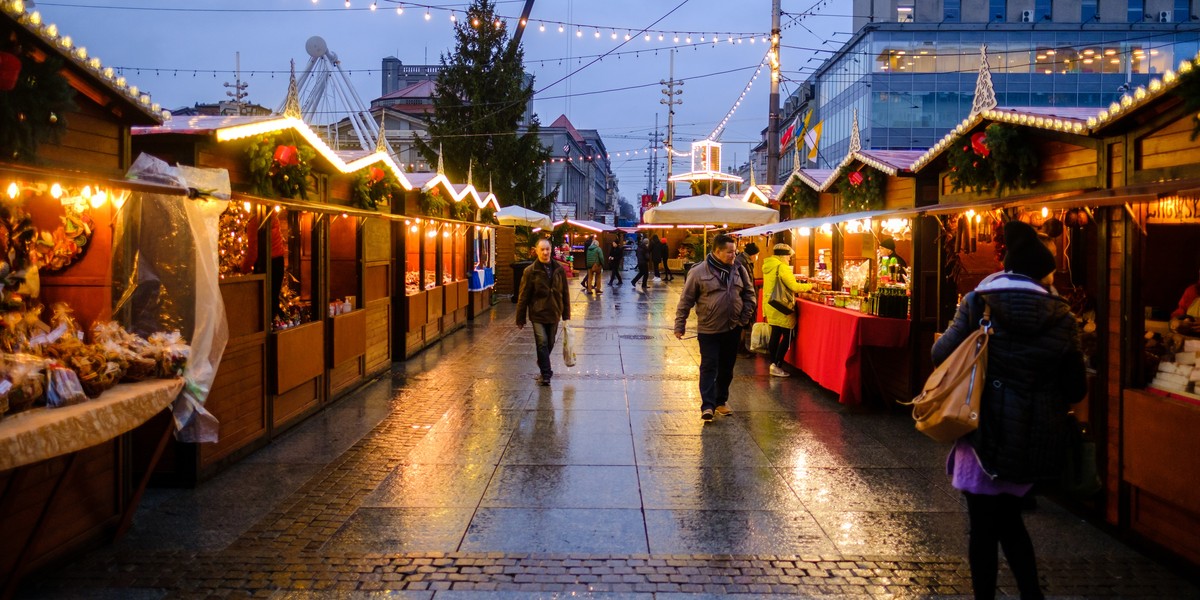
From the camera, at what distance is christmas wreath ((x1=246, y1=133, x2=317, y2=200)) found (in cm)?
714

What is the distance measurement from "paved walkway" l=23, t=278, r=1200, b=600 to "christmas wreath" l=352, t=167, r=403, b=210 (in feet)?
9.04

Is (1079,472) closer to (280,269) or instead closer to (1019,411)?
(1019,411)

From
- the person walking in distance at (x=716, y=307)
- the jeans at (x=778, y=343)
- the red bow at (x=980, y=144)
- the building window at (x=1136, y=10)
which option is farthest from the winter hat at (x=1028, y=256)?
the building window at (x=1136, y=10)

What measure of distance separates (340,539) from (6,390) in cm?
200

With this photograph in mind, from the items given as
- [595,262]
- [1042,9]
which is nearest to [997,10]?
[1042,9]

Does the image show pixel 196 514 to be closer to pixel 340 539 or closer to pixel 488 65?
pixel 340 539

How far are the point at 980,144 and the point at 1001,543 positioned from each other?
453 cm

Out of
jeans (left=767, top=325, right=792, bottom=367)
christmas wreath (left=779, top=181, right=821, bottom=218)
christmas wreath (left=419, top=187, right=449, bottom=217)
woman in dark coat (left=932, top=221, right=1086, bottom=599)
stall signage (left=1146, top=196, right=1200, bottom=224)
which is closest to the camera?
woman in dark coat (left=932, top=221, right=1086, bottom=599)

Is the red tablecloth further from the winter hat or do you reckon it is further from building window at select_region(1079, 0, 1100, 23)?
building window at select_region(1079, 0, 1100, 23)

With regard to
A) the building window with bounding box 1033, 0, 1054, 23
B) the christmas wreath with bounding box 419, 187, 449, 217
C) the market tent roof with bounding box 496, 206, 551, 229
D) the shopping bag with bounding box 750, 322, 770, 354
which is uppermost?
the building window with bounding box 1033, 0, 1054, 23

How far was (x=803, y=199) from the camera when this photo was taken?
46.5ft

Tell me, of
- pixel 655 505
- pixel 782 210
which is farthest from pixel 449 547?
pixel 782 210

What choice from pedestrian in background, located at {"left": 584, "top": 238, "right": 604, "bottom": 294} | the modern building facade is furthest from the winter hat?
the modern building facade

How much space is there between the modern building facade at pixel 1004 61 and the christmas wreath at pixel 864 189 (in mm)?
30305
